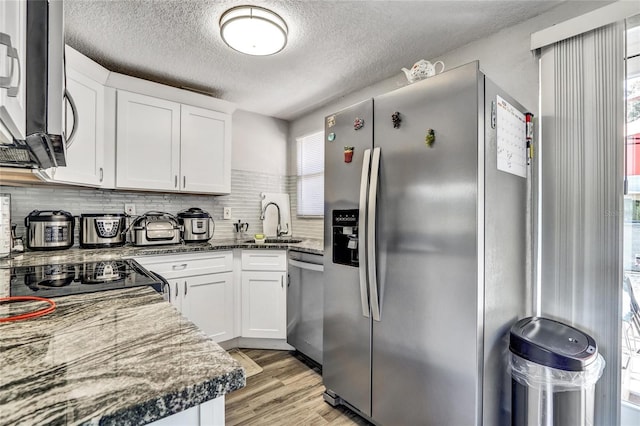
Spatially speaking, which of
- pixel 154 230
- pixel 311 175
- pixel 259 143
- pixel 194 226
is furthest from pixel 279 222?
pixel 154 230

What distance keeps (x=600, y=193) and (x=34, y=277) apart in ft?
8.80

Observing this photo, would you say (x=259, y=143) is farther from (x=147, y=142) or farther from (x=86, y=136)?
(x=86, y=136)

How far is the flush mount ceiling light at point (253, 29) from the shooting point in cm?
176

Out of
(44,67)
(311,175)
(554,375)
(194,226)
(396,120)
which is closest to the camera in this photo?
(44,67)

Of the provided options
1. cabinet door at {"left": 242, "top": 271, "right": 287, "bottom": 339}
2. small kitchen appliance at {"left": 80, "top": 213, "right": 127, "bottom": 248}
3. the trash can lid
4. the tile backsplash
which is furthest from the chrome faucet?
the trash can lid

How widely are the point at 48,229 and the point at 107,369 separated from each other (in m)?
2.29

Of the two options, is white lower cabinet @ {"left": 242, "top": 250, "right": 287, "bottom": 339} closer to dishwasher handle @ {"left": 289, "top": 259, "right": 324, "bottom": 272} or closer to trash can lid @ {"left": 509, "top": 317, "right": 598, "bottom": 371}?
dishwasher handle @ {"left": 289, "top": 259, "right": 324, "bottom": 272}

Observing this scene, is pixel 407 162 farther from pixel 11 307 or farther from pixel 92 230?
pixel 92 230

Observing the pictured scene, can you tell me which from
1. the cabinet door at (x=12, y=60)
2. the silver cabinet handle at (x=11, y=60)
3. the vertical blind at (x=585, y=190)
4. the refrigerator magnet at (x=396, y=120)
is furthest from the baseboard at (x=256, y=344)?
the silver cabinet handle at (x=11, y=60)

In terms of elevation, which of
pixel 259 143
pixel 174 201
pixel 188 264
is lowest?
pixel 188 264

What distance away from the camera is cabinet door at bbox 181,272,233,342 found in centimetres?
250

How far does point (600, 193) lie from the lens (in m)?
1.55

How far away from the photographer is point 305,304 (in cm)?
249

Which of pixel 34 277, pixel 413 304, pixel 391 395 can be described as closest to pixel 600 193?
pixel 413 304
